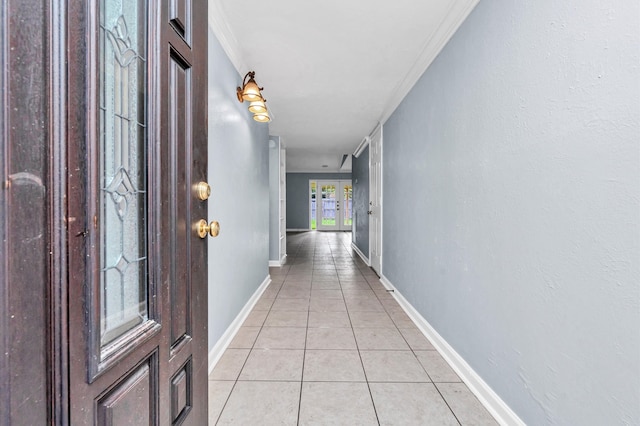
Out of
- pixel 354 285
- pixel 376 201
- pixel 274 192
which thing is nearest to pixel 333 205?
pixel 274 192

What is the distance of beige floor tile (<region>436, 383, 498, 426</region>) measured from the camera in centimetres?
138

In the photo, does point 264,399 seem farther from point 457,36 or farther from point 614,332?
point 457,36

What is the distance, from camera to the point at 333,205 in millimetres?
11023

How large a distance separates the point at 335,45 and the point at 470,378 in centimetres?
231

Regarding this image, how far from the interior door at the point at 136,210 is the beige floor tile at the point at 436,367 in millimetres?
1395

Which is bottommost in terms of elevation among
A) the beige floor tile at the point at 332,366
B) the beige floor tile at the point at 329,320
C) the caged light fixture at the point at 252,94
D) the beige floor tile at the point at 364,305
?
the beige floor tile at the point at 332,366

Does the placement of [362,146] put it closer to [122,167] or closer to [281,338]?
[281,338]

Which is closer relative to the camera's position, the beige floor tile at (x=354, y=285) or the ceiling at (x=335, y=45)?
the ceiling at (x=335, y=45)

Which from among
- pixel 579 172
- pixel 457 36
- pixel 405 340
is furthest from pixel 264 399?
pixel 457 36

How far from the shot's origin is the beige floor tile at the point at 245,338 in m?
2.09

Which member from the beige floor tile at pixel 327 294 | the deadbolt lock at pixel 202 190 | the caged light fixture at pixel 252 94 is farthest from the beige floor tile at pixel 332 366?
the caged light fixture at pixel 252 94

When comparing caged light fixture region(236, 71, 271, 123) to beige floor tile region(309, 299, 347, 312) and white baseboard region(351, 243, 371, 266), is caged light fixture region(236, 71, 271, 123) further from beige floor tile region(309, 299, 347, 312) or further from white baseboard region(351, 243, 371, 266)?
white baseboard region(351, 243, 371, 266)

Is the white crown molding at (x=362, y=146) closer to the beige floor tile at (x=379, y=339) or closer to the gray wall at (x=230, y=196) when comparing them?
the gray wall at (x=230, y=196)

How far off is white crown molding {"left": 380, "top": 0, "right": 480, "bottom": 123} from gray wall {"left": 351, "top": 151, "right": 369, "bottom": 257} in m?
2.42
